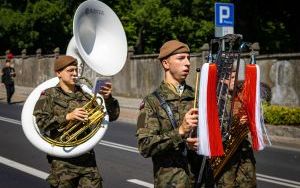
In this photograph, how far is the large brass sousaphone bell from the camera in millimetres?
4594

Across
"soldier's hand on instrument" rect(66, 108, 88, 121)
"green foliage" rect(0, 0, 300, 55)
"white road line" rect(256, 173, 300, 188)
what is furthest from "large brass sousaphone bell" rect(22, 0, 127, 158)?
"green foliage" rect(0, 0, 300, 55)

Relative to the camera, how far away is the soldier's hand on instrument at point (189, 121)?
10.7ft

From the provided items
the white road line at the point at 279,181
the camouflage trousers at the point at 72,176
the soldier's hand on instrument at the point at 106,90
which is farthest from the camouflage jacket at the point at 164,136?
the white road line at the point at 279,181

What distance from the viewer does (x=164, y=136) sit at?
3422 mm

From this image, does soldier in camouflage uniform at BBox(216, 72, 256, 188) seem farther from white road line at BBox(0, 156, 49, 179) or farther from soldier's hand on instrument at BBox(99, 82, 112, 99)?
white road line at BBox(0, 156, 49, 179)

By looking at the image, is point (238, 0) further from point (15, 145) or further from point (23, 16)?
point (15, 145)

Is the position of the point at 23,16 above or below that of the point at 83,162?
above

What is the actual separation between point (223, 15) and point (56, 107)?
8.76m

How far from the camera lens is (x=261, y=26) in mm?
35344

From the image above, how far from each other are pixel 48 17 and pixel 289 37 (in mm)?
15652

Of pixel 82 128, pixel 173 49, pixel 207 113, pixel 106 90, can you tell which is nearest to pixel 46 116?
pixel 82 128

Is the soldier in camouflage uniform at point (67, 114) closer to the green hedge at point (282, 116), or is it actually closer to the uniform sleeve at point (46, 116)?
the uniform sleeve at point (46, 116)

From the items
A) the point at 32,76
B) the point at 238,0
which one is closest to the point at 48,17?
the point at 32,76

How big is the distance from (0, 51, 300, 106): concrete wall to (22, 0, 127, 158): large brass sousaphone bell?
28 centimetres
